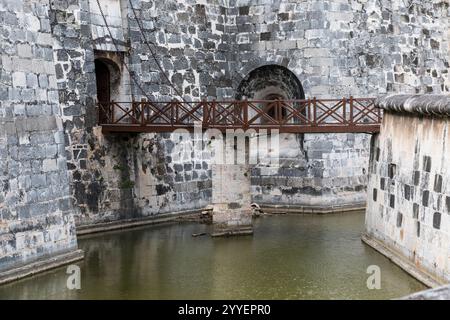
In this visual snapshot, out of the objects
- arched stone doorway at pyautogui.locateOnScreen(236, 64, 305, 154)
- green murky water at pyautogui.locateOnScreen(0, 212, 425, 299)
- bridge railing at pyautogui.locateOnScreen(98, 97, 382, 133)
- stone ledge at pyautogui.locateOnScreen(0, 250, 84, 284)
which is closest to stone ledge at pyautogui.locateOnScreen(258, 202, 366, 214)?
arched stone doorway at pyautogui.locateOnScreen(236, 64, 305, 154)

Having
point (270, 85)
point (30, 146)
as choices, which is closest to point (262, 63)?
point (270, 85)

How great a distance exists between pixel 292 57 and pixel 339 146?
2602 millimetres

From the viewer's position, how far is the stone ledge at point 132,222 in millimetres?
19438

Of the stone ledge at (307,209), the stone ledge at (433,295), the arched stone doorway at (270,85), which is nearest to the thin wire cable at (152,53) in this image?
the arched stone doorway at (270,85)

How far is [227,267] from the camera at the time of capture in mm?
15820

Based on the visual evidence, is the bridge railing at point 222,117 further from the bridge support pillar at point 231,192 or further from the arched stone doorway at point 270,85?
the arched stone doorway at point 270,85

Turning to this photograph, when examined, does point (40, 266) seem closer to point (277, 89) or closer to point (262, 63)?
point (262, 63)

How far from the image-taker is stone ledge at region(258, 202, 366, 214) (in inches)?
885

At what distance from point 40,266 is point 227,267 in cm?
327

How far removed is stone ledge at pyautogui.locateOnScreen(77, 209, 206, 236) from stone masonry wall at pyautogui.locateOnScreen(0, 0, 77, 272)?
2980 mm

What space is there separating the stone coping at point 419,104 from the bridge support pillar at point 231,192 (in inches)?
126

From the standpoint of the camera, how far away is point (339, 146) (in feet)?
75.2

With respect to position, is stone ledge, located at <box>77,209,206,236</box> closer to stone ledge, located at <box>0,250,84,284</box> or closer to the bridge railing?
the bridge railing
